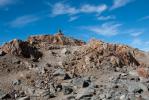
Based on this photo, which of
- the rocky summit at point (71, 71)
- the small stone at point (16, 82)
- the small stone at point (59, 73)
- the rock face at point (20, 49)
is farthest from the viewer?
the rock face at point (20, 49)

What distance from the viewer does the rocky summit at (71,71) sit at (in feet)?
107

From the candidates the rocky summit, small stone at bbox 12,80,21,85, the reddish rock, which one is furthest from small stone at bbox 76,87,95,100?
the reddish rock

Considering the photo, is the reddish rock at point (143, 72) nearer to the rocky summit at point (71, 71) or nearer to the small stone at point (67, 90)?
the rocky summit at point (71, 71)

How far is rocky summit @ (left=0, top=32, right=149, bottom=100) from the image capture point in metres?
32.7

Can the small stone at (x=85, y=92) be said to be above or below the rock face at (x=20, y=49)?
below

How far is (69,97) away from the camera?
31641 millimetres

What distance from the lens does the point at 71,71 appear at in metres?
39.1

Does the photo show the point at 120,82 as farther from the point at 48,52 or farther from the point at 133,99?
the point at 48,52

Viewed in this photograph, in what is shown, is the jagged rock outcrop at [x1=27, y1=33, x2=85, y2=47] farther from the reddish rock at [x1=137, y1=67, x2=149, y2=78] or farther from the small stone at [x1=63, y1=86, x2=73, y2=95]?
the small stone at [x1=63, y1=86, x2=73, y2=95]

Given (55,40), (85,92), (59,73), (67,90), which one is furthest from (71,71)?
(55,40)

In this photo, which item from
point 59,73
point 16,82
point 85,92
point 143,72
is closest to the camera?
point 85,92

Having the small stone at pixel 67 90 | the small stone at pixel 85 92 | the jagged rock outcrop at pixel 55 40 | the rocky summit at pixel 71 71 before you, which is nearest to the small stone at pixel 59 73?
the rocky summit at pixel 71 71

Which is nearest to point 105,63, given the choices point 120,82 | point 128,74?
point 128,74

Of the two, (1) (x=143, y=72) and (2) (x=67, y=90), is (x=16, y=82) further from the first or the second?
Answer: (1) (x=143, y=72)
